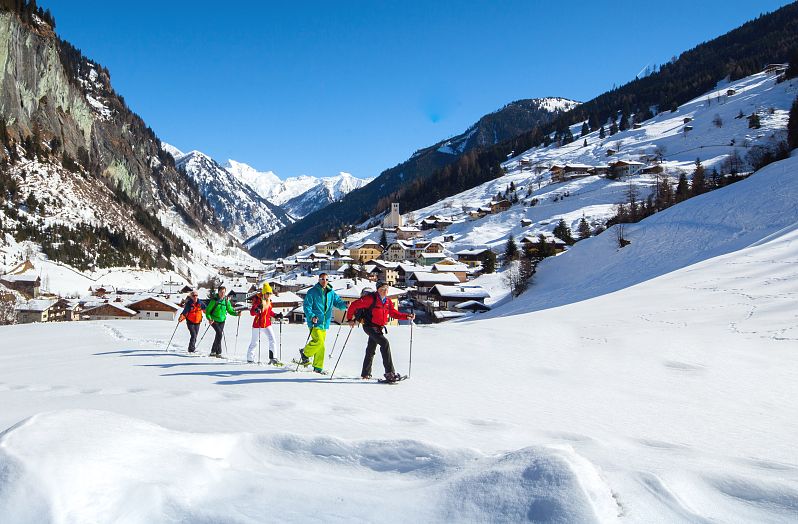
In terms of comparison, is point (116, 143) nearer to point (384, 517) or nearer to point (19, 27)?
point (19, 27)

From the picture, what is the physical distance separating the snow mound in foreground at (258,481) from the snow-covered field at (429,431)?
1cm

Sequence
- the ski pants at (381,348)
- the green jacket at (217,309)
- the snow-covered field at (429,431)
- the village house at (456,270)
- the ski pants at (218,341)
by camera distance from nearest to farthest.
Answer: the snow-covered field at (429,431)
the ski pants at (381,348)
the ski pants at (218,341)
the green jacket at (217,309)
the village house at (456,270)

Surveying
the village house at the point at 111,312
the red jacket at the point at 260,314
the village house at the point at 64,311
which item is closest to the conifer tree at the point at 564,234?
the village house at the point at 111,312

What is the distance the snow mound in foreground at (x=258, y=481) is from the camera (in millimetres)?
2629

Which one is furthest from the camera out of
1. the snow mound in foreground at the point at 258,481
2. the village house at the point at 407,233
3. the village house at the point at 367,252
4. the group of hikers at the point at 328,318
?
the village house at the point at 407,233

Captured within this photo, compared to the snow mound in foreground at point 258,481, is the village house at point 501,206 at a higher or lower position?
higher

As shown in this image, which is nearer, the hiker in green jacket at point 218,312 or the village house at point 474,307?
the hiker in green jacket at point 218,312

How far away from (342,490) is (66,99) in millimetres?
162062

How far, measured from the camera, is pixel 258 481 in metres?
3.26

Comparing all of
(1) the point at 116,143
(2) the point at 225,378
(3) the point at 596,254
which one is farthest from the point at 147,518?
(1) the point at 116,143

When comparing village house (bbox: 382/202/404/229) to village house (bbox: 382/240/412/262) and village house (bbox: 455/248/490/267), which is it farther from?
village house (bbox: 455/248/490/267)

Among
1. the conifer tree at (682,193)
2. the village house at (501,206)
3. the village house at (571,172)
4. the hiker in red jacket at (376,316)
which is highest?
the village house at (571,172)

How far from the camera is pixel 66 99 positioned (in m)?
130

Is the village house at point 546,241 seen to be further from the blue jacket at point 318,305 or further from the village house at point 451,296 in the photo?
the blue jacket at point 318,305
